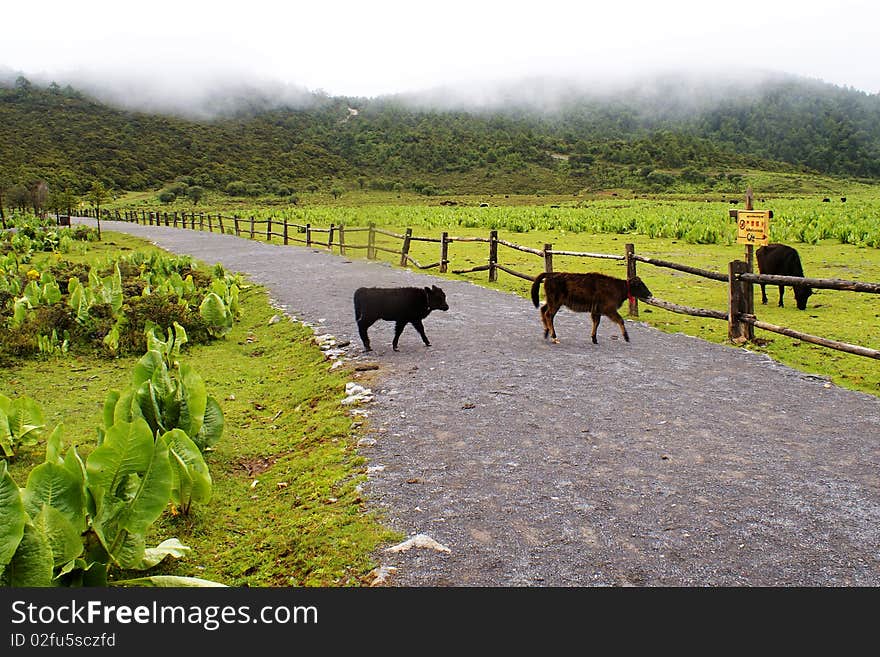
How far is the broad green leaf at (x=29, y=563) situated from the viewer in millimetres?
2570

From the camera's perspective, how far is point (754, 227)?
28.0ft

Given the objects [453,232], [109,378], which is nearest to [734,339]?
[109,378]

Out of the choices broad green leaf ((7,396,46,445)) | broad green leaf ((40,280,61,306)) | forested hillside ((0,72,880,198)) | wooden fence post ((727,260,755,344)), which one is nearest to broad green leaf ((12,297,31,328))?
broad green leaf ((40,280,61,306))

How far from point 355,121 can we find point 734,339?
119563 mm

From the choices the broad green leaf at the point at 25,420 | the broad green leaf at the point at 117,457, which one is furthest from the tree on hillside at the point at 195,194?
the broad green leaf at the point at 117,457

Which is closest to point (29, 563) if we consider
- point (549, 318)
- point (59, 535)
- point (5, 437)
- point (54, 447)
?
point (59, 535)

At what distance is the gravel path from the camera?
319cm

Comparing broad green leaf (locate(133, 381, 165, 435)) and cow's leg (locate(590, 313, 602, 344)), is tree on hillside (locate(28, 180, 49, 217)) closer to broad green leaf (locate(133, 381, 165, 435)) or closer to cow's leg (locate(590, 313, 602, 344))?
cow's leg (locate(590, 313, 602, 344))

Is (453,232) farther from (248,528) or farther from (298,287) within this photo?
(248,528)

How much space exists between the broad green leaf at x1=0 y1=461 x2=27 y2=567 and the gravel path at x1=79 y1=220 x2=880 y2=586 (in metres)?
1.53

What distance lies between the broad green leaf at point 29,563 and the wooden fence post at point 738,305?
8081 mm

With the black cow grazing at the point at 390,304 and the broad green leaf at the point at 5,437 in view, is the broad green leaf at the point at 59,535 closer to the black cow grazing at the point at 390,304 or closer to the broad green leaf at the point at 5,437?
the broad green leaf at the point at 5,437

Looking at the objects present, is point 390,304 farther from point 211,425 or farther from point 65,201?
point 65,201

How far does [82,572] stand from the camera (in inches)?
117
